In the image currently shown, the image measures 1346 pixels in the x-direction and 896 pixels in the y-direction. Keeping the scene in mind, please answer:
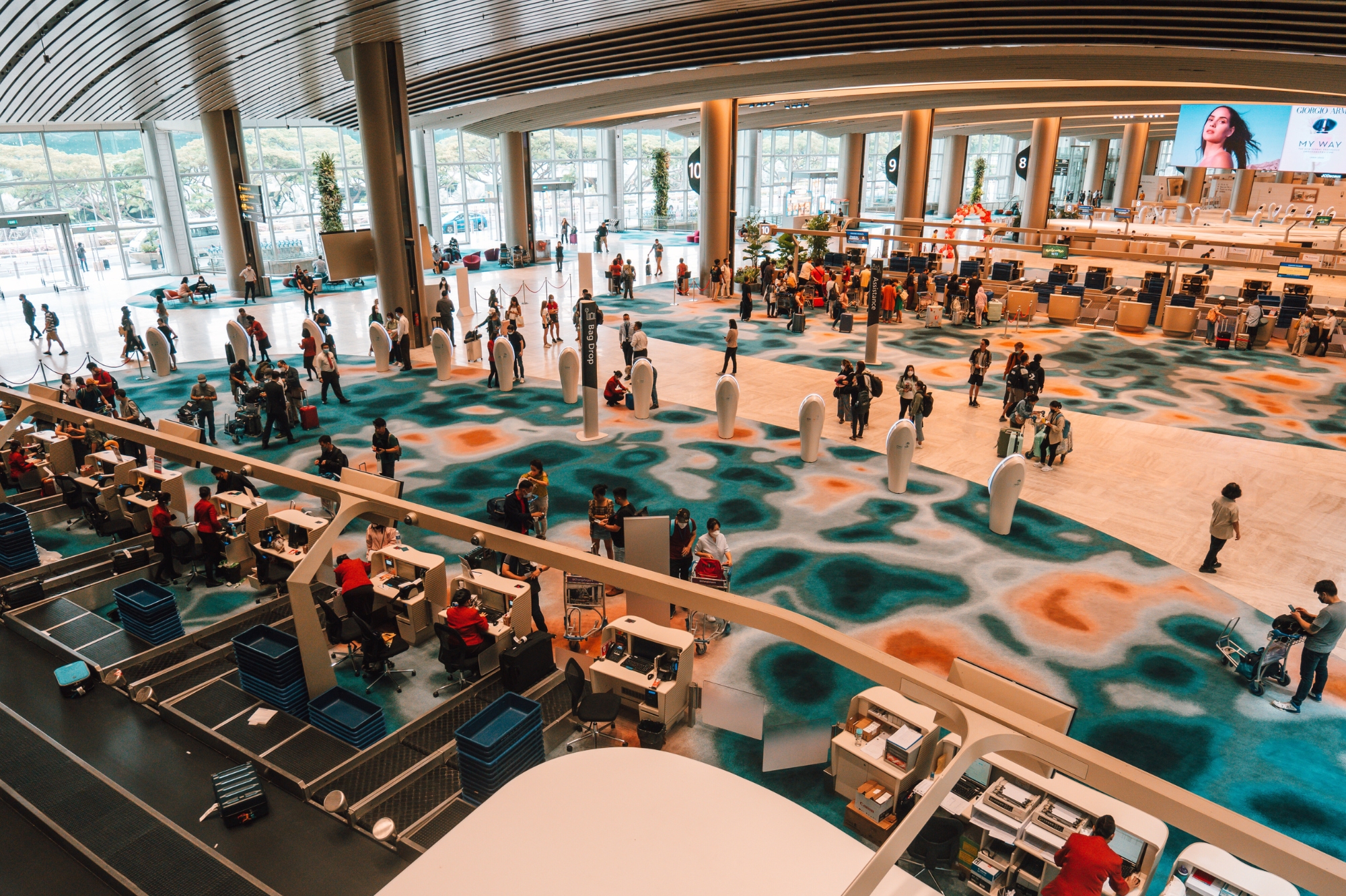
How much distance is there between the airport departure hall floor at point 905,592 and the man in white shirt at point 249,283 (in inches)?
654

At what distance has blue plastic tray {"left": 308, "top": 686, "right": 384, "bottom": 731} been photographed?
6.94 m

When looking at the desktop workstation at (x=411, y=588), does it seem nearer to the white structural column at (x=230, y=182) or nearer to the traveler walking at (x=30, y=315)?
the traveler walking at (x=30, y=315)

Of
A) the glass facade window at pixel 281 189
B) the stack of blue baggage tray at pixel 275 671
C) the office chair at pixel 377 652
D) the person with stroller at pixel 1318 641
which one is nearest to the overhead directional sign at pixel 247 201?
the glass facade window at pixel 281 189

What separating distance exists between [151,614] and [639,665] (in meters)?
5.11

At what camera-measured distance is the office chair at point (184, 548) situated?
10.0m

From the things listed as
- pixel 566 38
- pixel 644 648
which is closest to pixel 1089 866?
pixel 644 648

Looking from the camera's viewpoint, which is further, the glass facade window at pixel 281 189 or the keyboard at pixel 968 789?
the glass facade window at pixel 281 189

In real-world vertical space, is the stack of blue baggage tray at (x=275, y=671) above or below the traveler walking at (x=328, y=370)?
below

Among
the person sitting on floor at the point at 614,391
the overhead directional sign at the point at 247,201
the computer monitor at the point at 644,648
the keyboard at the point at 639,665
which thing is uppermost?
the overhead directional sign at the point at 247,201

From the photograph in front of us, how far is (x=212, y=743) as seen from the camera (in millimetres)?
6887

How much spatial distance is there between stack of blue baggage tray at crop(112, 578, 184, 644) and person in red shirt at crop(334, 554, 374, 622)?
170cm

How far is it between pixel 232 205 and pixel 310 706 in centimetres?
2819

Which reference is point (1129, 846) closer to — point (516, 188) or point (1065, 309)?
point (1065, 309)

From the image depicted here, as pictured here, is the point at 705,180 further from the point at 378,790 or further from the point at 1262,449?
the point at 378,790
